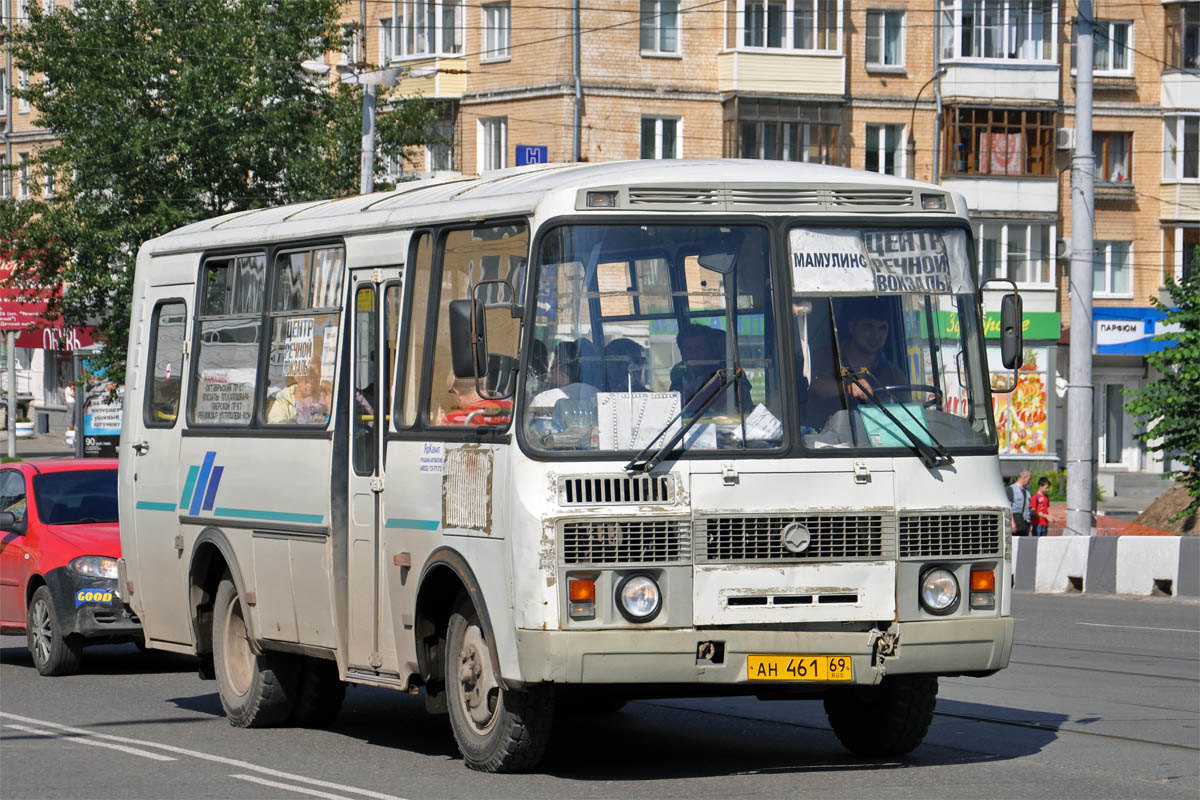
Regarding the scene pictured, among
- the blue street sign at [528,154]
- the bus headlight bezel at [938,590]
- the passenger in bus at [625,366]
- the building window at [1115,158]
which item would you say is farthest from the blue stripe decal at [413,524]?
the building window at [1115,158]

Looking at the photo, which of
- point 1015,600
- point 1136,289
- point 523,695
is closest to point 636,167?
point 523,695

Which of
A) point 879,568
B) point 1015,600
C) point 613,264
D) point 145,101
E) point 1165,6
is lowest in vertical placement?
point 1015,600

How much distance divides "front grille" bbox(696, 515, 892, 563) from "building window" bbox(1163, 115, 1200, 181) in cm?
4973

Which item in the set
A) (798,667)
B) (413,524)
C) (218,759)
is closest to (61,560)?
(218,759)

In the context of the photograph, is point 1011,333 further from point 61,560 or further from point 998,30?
point 998,30

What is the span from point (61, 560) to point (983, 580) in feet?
27.3

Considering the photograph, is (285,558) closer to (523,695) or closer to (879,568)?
(523,695)

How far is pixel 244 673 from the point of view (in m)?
12.1

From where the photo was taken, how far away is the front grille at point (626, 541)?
8961 mm

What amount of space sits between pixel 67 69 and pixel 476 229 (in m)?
32.7

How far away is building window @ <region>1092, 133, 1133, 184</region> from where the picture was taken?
56.3m

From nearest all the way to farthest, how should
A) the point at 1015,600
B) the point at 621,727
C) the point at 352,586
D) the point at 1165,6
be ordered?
1. the point at 352,586
2. the point at 621,727
3. the point at 1015,600
4. the point at 1165,6

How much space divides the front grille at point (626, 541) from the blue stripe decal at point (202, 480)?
390 centimetres

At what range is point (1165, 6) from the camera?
5616 centimetres
